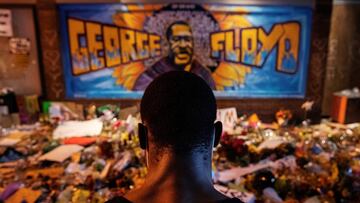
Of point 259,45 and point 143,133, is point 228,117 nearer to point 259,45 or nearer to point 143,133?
point 259,45

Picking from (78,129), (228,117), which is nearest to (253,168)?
(228,117)

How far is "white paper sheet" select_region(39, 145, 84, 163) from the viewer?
3.62 m

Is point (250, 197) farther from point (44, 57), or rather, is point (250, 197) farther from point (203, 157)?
point (44, 57)

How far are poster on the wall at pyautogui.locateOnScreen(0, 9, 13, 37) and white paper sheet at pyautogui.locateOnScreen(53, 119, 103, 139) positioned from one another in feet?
6.04

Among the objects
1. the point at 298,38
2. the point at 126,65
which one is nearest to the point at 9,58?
the point at 126,65

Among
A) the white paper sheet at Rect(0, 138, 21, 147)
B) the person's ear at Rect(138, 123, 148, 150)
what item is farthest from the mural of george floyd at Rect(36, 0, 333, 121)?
the person's ear at Rect(138, 123, 148, 150)

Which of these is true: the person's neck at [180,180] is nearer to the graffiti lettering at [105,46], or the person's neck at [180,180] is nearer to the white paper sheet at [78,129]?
the white paper sheet at [78,129]

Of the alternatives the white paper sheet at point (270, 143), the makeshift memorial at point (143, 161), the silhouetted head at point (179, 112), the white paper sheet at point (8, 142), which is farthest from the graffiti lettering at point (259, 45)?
the silhouetted head at point (179, 112)

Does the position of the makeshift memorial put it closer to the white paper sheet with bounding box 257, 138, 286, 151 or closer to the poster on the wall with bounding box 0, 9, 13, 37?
the white paper sheet with bounding box 257, 138, 286, 151

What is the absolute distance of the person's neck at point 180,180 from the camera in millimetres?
1030

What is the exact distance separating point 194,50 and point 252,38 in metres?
1.04

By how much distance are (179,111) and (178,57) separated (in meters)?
4.26

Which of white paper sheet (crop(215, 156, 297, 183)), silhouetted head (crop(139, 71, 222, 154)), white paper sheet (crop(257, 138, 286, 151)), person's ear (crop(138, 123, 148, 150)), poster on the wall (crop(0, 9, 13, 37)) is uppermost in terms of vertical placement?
poster on the wall (crop(0, 9, 13, 37))

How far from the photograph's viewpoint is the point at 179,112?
3.57 feet
